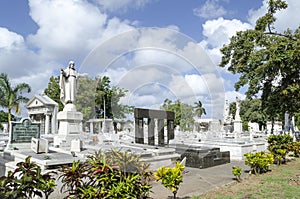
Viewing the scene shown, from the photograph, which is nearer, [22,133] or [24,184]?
[24,184]

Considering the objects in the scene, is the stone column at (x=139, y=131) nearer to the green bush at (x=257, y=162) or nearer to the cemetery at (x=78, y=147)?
the cemetery at (x=78, y=147)

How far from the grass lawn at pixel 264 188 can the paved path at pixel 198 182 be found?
0.37m

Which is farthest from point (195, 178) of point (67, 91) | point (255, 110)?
point (255, 110)

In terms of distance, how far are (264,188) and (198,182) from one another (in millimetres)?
1853

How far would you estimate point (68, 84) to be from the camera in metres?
11.7

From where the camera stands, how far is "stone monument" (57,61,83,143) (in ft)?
36.8

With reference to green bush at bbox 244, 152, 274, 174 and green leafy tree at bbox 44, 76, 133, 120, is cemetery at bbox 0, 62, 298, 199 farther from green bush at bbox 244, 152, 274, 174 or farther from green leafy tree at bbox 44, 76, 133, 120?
green bush at bbox 244, 152, 274, 174

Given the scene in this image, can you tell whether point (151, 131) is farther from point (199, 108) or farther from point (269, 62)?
point (269, 62)

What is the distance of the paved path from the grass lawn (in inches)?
14.4

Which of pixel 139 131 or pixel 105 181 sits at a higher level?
pixel 139 131

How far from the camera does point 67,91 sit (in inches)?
459

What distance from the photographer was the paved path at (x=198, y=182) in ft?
20.5

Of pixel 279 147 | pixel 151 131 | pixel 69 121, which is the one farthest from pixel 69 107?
pixel 279 147

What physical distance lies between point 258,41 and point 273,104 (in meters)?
4.09
